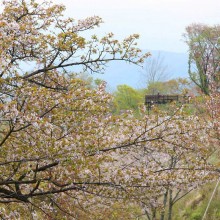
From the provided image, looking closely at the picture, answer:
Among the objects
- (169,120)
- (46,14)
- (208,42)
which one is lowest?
(169,120)

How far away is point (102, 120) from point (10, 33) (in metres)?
1.99

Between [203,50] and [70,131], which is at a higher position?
[203,50]

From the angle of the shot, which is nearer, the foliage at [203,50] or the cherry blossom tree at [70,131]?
the cherry blossom tree at [70,131]

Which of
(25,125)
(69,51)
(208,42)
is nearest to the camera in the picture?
(25,125)

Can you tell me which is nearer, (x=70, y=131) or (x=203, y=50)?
(x=70, y=131)

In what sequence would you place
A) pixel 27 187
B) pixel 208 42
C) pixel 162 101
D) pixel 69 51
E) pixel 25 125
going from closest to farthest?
pixel 25 125, pixel 27 187, pixel 69 51, pixel 162 101, pixel 208 42

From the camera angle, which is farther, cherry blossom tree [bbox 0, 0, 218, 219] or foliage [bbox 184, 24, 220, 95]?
foliage [bbox 184, 24, 220, 95]

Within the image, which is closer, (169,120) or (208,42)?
(169,120)

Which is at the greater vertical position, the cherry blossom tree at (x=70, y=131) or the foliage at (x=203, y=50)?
the foliage at (x=203, y=50)

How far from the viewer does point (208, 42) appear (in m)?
44.8

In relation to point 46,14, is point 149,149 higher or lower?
lower

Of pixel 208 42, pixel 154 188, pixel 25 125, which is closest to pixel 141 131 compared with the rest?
pixel 154 188

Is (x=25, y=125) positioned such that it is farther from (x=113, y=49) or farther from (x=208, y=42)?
(x=208, y=42)

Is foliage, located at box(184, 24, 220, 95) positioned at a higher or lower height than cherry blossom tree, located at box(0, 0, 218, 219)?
higher
